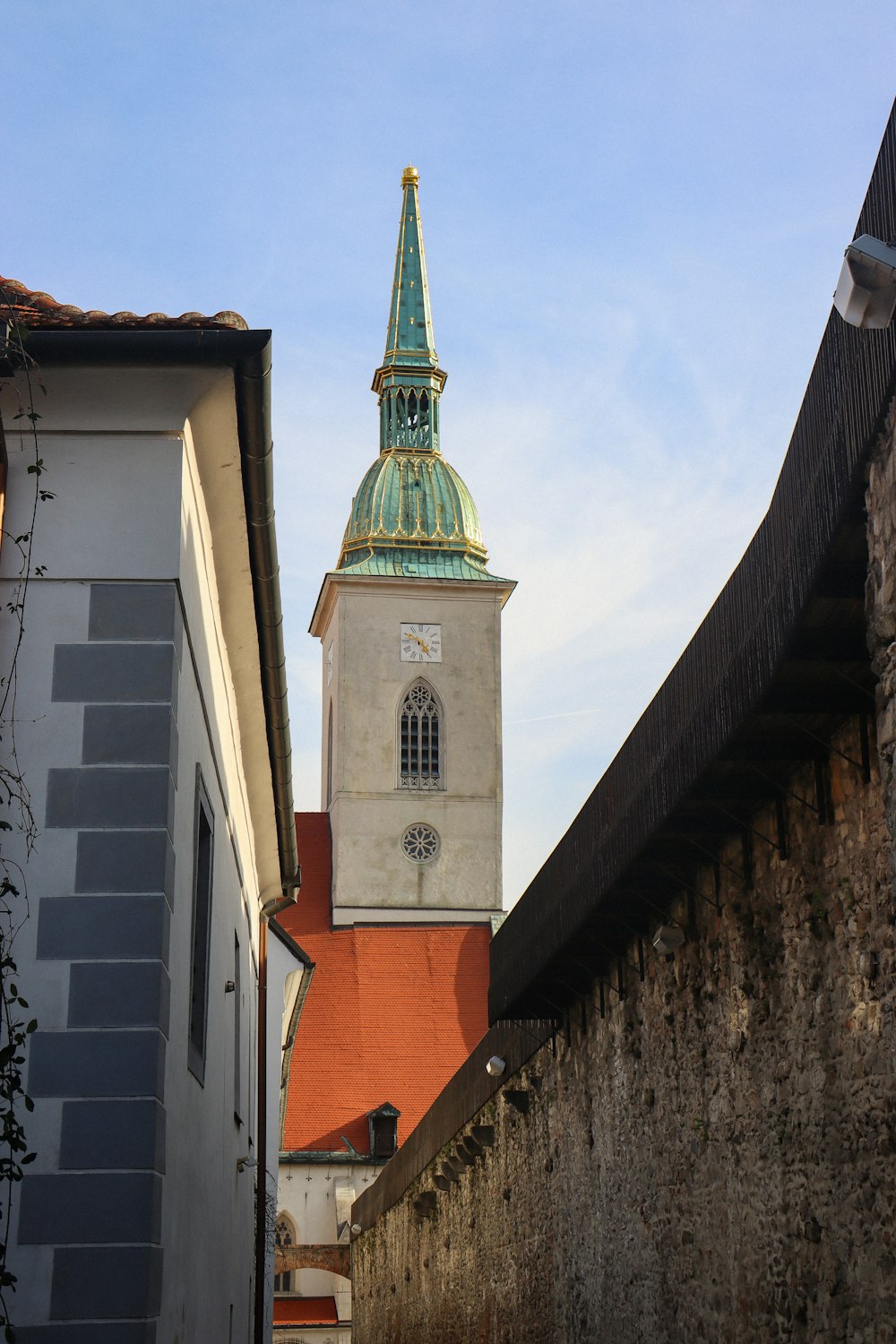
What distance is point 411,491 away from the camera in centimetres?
4775

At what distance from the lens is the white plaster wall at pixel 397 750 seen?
144 feet

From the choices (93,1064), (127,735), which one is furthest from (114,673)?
(93,1064)

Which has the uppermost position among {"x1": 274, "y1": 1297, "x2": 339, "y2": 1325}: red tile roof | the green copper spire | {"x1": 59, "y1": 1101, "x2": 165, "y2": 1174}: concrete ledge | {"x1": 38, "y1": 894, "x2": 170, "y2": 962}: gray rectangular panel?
the green copper spire

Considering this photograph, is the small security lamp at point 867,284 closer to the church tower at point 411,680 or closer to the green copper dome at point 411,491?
the church tower at point 411,680

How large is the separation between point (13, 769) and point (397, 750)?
126 feet

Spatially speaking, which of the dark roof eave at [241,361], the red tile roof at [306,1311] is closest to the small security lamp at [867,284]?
the dark roof eave at [241,361]

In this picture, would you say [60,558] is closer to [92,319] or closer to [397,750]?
[92,319]

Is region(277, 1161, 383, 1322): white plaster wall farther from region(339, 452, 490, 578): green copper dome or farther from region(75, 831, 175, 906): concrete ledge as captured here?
region(75, 831, 175, 906): concrete ledge

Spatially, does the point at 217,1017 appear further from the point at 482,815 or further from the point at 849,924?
the point at 482,815

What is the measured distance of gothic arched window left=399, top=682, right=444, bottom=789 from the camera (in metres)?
44.9

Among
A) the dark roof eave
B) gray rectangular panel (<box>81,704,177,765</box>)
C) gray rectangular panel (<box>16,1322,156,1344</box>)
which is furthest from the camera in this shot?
the dark roof eave

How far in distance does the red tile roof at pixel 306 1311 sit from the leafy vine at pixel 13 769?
29.7 meters

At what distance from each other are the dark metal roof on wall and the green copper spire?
37.8 metres

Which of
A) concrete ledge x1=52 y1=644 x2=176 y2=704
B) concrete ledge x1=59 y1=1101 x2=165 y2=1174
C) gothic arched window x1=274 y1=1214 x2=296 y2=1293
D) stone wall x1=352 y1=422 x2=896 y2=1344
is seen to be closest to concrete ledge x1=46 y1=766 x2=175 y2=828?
concrete ledge x1=52 y1=644 x2=176 y2=704
